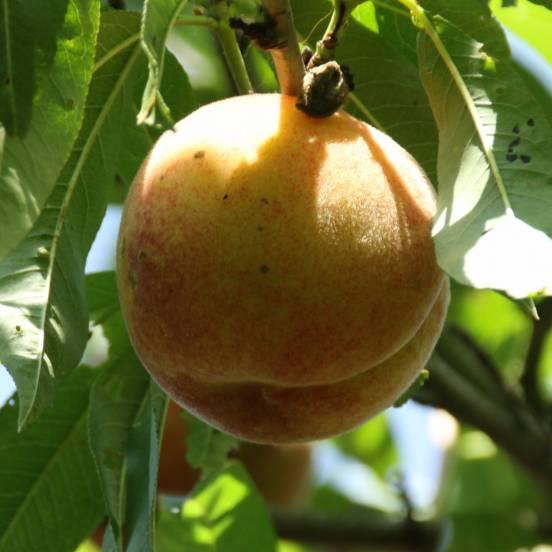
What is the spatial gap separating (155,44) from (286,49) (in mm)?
246

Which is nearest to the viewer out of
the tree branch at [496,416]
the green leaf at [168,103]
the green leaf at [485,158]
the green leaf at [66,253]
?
the green leaf at [485,158]

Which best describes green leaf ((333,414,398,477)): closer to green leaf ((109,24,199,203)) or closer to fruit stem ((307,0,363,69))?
green leaf ((109,24,199,203))

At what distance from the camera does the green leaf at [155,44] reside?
1419 mm

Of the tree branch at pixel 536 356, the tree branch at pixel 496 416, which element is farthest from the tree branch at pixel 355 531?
the tree branch at pixel 536 356

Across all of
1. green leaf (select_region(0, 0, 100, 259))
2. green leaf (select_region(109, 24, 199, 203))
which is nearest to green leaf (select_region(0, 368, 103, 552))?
green leaf (select_region(109, 24, 199, 203))

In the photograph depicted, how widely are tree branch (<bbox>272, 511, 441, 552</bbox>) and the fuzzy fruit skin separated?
1943 millimetres

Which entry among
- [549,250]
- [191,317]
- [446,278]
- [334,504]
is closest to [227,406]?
[191,317]

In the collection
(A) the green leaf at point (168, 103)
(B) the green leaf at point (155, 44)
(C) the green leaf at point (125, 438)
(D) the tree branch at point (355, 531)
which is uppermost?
(B) the green leaf at point (155, 44)

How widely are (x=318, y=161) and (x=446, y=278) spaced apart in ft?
0.91

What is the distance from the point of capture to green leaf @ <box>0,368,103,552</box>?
2.26 m

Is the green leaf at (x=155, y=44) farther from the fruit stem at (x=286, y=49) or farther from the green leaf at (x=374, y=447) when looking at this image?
the green leaf at (x=374, y=447)

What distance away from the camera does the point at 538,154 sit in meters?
1.73

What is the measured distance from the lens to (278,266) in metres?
1.50

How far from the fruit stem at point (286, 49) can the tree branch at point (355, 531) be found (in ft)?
6.80
